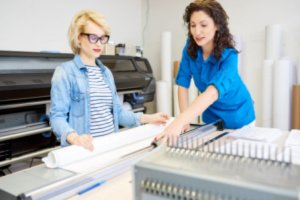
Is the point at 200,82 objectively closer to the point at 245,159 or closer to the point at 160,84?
the point at 245,159

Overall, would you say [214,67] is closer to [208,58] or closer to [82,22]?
[208,58]

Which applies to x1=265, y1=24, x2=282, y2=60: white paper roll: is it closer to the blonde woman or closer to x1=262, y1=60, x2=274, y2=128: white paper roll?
x1=262, y1=60, x2=274, y2=128: white paper roll

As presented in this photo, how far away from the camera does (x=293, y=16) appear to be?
8.18 feet

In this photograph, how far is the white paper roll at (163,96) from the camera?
9.62 ft

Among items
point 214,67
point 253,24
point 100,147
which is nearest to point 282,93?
point 253,24

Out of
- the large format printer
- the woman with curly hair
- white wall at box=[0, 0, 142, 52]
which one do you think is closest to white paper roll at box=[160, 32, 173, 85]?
white wall at box=[0, 0, 142, 52]

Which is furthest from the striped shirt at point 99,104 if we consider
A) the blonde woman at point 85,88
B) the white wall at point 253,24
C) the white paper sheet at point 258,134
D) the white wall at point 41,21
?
the white wall at point 253,24

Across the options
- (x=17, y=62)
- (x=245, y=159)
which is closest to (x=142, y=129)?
(x=245, y=159)

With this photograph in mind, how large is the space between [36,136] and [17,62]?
526 mm

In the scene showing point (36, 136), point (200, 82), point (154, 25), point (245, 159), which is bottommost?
point (36, 136)

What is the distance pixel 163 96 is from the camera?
9.68ft

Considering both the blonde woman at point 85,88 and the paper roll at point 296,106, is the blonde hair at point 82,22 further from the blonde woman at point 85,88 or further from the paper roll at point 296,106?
the paper roll at point 296,106

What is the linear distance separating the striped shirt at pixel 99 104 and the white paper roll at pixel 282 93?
1659 mm

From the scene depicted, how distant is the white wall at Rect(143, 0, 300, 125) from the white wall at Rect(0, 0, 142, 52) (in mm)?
629
